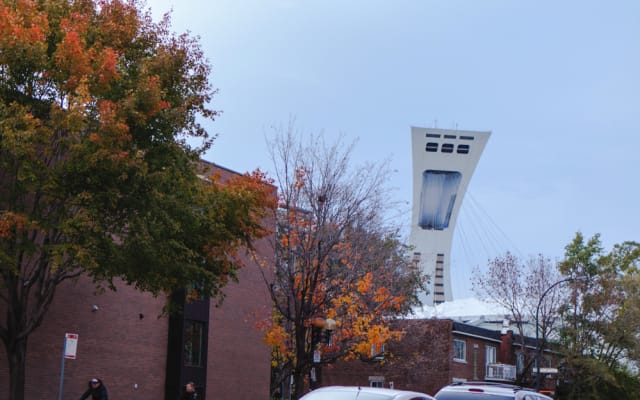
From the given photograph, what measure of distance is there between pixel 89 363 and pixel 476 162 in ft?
219

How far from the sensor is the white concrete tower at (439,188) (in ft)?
298

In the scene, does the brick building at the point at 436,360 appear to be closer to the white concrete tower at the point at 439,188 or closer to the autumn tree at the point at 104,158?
the autumn tree at the point at 104,158

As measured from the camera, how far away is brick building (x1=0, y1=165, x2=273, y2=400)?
2917cm

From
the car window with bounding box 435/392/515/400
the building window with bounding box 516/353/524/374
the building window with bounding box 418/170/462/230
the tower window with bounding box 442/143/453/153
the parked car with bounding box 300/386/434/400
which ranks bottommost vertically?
the car window with bounding box 435/392/515/400

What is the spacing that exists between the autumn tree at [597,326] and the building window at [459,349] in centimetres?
544

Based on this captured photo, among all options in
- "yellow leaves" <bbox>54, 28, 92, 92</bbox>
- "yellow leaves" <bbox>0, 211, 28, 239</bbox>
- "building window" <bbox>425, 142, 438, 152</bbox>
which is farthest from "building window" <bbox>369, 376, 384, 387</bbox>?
"building window" <bbox>425, 142, 438, 152</bbox>

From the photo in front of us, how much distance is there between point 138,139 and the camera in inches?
917

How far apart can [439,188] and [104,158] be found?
244 feet

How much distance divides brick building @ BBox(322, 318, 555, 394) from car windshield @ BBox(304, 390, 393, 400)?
3395 cm

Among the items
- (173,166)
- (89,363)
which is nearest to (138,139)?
(173,166)

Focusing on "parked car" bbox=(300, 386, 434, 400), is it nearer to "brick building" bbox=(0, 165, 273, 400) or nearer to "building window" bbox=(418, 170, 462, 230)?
"brick building" bbox=(0, 165, 273, 400)

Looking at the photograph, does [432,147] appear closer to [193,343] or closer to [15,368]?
[193,343]

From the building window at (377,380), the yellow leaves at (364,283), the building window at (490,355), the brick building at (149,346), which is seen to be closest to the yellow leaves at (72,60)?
the brick building at (149,346)

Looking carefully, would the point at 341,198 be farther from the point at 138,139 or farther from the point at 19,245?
the point at 19,245
